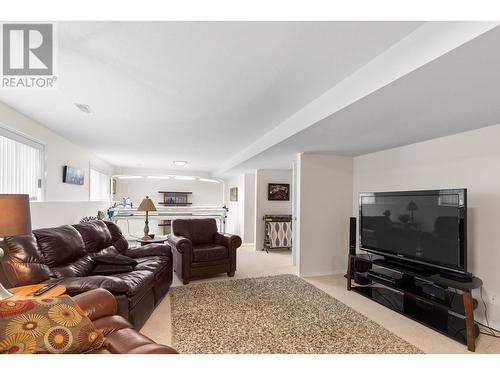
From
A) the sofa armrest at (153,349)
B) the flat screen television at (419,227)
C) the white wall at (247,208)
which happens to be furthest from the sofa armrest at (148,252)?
the white wall at (247,208)

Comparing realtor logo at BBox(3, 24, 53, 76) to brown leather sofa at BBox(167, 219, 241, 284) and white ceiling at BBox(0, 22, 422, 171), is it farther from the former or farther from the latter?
brown leather sofa at BBox(167, 219, 241, 284)

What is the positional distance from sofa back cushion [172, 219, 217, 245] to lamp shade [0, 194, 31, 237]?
107 inches

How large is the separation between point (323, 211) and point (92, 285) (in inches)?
131

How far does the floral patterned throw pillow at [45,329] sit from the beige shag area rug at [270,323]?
1107mm

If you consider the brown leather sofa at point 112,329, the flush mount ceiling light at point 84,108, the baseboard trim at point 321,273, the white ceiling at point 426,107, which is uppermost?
the flush mount ceiling light at point 84,108

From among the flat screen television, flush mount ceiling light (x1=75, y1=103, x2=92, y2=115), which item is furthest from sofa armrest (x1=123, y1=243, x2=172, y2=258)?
the flat screen television

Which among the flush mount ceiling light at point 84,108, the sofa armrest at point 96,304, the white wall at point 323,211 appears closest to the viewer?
the sofa armrest at point 96,304

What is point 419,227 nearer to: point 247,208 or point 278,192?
point 278,192

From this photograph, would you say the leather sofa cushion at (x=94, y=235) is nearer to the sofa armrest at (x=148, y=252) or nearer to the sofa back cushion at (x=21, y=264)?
the sofa armrest at (x=148, y=252)

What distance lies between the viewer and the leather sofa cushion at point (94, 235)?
2976 mm

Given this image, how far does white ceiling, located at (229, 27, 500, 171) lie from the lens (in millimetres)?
1368
